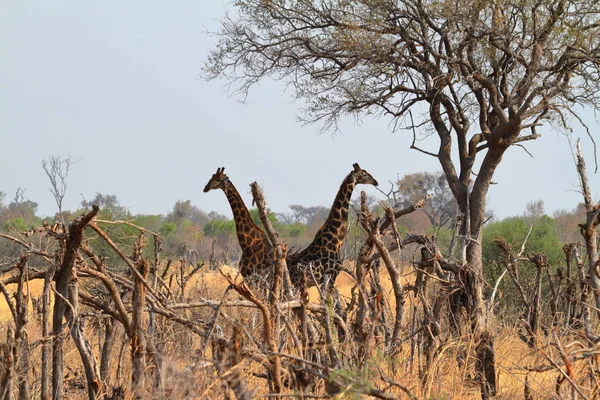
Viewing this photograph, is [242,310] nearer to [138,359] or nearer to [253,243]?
[253,243]

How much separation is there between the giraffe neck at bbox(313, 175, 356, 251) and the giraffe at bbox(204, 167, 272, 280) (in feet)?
2.01

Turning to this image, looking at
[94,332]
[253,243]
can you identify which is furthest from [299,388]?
[253,243]

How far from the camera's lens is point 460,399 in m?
4.61

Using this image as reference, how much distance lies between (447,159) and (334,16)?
2.66 m

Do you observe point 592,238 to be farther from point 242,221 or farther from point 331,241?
point 242,221

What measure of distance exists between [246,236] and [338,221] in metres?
1.06

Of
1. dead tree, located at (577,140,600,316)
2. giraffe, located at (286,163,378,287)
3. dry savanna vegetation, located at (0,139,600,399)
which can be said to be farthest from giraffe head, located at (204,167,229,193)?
dead tree, located at (577,140,600,316)

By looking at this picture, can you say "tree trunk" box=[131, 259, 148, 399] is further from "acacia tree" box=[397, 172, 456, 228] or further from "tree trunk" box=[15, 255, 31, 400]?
"acacia tree" box=[397, 172, 456, 228]

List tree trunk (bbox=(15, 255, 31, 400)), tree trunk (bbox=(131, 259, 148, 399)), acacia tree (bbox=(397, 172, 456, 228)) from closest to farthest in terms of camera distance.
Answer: tree trunk (bbox=(15, 255, 31, 400)) → tree trunk (bbox=(131, 259, 148, 399)) → acacia tree (bbox=(397, 172, 456, 228))

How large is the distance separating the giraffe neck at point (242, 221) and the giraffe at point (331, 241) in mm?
578

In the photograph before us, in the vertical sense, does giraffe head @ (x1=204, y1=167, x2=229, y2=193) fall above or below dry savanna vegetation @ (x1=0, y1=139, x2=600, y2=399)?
above

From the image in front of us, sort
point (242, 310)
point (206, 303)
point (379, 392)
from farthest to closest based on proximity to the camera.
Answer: point (242, 310) → point (206, 303) → point (379, 392)

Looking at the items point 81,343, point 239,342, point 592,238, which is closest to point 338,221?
point 592,238

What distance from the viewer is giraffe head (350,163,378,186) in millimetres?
10125
